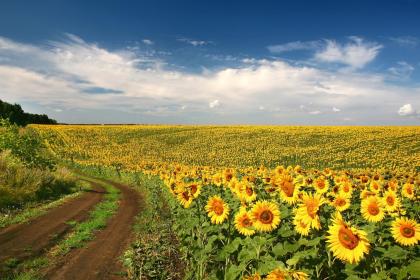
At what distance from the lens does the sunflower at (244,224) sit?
5707 millimetres

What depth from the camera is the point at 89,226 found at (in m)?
14.0

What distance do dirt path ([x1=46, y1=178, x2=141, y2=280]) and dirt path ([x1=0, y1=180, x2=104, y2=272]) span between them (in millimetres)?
1119

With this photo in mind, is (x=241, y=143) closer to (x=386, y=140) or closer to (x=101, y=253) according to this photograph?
(x=386, y=140)

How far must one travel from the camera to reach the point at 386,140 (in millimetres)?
49656

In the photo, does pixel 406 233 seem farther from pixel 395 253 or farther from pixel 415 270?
pixel 415 270

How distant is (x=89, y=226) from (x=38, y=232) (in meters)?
1.69

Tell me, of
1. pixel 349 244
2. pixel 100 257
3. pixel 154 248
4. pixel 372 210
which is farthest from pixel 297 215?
pixel 100 257

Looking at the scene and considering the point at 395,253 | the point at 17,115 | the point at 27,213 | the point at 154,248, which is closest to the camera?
the point at 395,253

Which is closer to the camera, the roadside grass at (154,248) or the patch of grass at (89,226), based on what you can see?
the roadside grass at (154,248)

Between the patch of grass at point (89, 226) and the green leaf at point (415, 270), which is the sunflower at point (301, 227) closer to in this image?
the green leaf at point (415, 270)

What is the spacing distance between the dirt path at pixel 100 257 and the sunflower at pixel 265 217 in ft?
15.8

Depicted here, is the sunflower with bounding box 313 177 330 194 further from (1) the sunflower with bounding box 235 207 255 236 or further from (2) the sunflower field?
(1) the sunflower with bounding box 235 207 255 236

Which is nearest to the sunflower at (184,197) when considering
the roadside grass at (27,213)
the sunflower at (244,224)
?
the sunflower at (244,224)

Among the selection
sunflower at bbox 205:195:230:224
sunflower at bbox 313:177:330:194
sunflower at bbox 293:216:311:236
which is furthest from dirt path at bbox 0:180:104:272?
sunflower at bbox 293:216:311:236
